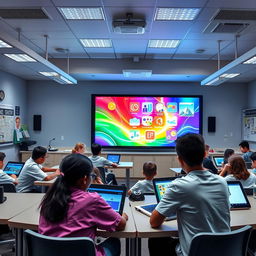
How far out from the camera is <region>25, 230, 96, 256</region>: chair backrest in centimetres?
134

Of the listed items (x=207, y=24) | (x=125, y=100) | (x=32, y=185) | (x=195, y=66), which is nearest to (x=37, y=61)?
(x=32, y=185)

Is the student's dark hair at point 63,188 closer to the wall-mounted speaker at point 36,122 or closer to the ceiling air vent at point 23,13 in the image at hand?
the ceiling air vent at point 23,13

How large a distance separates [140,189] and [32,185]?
1.50m

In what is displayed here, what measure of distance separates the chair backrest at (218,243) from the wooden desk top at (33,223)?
0.43 metres

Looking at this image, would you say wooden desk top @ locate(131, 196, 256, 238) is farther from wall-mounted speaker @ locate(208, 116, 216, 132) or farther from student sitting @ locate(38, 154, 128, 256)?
wall-mounted speaker @ locate(208, 116, 216, 132)

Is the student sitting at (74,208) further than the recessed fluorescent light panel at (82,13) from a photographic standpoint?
No

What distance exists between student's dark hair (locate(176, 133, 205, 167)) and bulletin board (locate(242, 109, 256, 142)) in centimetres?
569

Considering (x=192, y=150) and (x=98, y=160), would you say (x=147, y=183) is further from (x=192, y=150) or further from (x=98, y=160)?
(x=98, y=160)

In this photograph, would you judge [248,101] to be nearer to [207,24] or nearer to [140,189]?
[207,24]

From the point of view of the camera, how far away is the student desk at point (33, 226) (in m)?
1.67

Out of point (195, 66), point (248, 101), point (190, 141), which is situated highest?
point (195, 66)

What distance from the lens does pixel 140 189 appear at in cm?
291

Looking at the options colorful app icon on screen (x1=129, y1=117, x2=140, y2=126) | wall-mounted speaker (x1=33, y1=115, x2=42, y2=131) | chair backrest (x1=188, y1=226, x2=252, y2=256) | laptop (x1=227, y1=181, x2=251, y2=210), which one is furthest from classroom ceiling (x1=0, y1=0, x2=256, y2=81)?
chair backrest (x1=188, y1=226, x2=252, y2=256)

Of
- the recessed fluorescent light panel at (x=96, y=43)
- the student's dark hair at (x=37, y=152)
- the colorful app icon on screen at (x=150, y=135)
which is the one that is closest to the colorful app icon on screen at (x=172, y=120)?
the colorful app icon on screen at (x=150, y=135)
